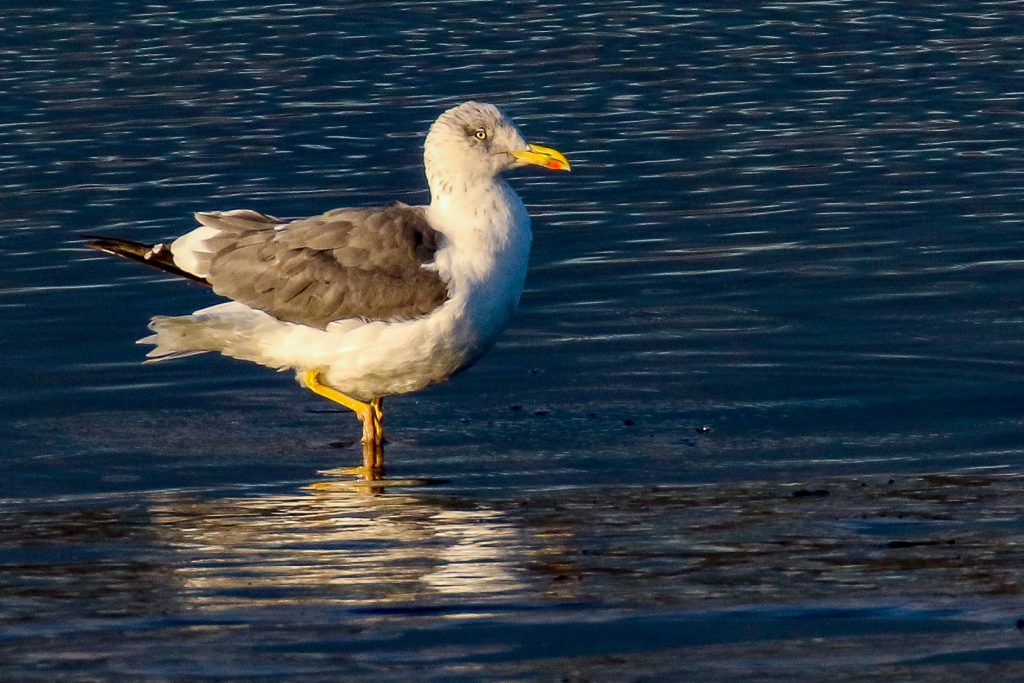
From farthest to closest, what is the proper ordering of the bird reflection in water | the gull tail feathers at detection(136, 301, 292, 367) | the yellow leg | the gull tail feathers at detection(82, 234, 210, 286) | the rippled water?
the gull tail feathers at detection(82, 234, 210, 286), the gull tail feathers at detection(136, 301, 292, 367), the yellow leg, the bird reflection in water, the rippled water

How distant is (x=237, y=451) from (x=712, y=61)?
38.2 ft

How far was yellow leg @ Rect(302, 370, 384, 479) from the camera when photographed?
11.3 meters

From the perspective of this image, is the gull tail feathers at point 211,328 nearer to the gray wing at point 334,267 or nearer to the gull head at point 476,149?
the gray wing at point 334,267

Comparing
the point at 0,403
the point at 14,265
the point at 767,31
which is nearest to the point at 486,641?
the point at 0,403

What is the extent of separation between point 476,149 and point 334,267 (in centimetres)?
109

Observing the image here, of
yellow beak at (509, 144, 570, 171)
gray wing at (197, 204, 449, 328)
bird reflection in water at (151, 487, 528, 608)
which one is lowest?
bird reflection in water at (151, 487, 528, 608)

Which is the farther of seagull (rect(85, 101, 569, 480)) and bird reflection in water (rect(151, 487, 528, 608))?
seagull (rect(85, 101, 569, 480))

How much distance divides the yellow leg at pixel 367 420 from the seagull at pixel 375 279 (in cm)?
1

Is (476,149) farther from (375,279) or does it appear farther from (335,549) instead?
(335,549)

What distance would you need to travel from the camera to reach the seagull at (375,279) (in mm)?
11320

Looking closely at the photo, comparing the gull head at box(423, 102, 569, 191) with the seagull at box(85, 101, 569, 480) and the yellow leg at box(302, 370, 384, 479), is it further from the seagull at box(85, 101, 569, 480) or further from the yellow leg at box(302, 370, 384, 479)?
the yellow leg at box(302, 370, 384, 479)

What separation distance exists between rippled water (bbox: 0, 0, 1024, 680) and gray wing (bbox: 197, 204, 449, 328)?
0.81m

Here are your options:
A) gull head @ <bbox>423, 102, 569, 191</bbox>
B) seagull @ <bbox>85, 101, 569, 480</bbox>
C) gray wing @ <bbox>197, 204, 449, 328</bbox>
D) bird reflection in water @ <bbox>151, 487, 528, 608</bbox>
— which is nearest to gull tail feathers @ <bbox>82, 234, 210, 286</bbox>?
seagull @ <bbox>85, 101, 569, 480</bbox>

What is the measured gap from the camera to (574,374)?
41.8 feet
